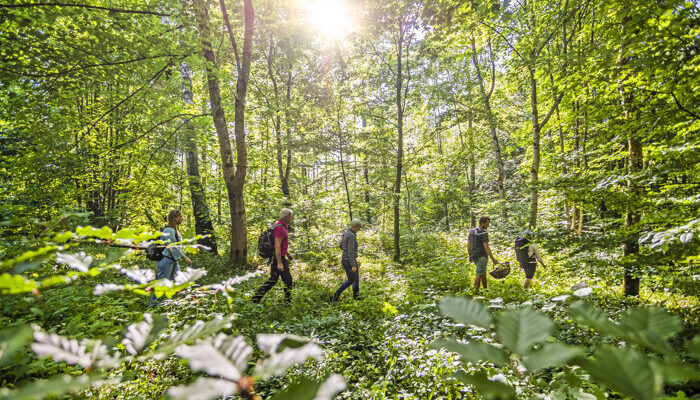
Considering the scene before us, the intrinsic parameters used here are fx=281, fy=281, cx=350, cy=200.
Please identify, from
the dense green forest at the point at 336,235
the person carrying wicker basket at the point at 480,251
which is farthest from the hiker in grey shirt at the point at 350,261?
the person carrying wicker basket at the point at 480,251

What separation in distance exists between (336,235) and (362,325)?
647 centimetres

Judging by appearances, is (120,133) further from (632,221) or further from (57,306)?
(632,221)

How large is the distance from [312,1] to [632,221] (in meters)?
7.99

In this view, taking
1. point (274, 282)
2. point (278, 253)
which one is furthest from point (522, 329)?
point (274, 282)

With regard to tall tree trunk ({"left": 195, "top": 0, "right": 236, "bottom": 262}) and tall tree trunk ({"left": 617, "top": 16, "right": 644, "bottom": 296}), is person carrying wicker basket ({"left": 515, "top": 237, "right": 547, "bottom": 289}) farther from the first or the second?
tall tree trunk ({"left": 195, "top": 0, "right": 236, "bottom": 262})

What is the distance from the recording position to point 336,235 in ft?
35.7

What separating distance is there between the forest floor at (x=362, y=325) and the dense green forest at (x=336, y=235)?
0.04 m

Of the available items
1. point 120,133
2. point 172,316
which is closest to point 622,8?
point 172,316

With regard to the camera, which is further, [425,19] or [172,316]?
[425,19]

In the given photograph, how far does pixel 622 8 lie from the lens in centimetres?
349

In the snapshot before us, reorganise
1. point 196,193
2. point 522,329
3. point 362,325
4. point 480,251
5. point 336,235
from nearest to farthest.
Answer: point 522,329 → point 362,325 → point 480,251 → point 196,193 → point 336,235

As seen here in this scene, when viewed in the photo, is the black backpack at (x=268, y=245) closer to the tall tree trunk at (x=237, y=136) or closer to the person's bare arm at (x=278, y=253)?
the person's bare arm at (x=278, y=253)

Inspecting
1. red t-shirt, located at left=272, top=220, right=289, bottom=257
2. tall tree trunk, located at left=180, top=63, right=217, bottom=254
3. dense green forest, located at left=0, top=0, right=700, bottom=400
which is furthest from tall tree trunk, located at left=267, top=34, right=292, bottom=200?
red t-shirt, located at left=272, top=220, right=289, bottom=257

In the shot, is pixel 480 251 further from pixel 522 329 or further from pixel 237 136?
pixel 237 136
